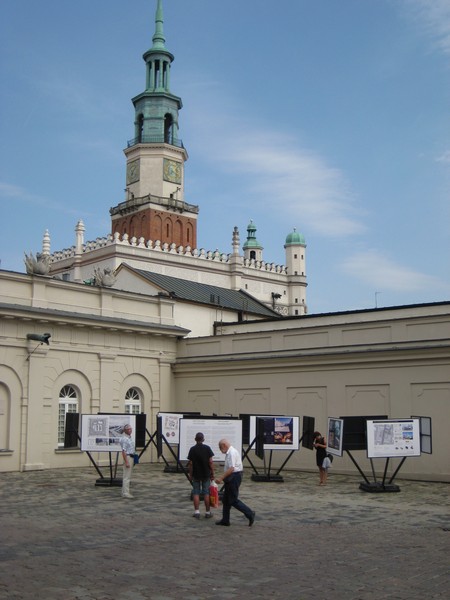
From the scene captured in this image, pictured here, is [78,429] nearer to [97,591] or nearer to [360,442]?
[360,442]

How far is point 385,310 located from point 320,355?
166 inches

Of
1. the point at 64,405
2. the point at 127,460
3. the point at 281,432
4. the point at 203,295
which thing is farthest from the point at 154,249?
the point at 127,460

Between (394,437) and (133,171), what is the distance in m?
58.4

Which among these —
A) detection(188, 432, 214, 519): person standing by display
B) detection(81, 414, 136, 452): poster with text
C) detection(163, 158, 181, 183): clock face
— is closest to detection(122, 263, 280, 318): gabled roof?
detection(81, 414, 136, 452): poster with text

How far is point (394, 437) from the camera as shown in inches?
864

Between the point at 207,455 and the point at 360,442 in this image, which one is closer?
the point at 207,455

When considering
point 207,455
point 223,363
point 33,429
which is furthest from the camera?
point 223,363

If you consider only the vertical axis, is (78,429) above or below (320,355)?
below

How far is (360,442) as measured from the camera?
74.0ft

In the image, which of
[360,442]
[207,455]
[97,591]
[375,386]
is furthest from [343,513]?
[375,386]

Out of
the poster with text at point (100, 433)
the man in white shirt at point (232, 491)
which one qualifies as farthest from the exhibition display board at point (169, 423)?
the man in white shirt at point (232, 491)

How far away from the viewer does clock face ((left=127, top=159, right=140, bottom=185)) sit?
75.1 meters

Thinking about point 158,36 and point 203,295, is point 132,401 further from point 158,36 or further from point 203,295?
point 158,36

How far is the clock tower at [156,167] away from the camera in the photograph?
244 feet
